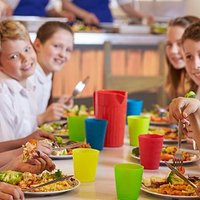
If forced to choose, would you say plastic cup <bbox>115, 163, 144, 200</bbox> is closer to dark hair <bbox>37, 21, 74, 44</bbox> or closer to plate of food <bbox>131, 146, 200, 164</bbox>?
plate of food <bbox>131, 146, 200, 164</bbox>

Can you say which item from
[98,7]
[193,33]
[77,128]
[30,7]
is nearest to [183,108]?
[77,128]

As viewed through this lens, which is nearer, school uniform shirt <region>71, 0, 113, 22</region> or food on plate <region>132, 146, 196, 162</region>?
food on plate <region>132, 146, 196, 162</region>

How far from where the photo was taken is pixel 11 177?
1.63 m

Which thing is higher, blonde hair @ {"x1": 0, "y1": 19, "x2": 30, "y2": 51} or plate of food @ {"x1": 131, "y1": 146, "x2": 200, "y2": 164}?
blonde hair @ {"x1": 0, "y1": 19, "x2": 30, "y2": 51}

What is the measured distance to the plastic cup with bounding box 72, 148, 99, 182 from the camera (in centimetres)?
175

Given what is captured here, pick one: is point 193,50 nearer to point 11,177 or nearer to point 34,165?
point 34,165

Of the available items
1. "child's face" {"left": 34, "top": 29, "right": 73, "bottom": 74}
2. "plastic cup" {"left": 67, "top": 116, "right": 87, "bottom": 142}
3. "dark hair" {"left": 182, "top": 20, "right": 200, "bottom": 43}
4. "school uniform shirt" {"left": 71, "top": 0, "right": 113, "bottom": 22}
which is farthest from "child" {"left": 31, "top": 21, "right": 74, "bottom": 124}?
"school uniform shirt" {"left": 71, "top": 0, "right": 113, "bottom": 22}

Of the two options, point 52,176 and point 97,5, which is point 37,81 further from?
point 97,5

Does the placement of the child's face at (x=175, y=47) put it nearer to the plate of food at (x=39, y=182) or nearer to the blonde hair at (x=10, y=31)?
the blonde hair at (x=10, y=31)

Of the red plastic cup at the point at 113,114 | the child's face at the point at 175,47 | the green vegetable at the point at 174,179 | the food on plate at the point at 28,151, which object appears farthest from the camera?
the child's face at the point at 175,47

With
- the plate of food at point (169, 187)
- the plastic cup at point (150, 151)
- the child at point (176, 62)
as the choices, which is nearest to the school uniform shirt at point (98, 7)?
the child at point (176, 62)

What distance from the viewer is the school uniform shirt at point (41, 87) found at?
3256 mm

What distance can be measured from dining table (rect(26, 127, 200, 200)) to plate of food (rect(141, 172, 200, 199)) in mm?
18

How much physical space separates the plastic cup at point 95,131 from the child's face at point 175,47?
1.33 metres
